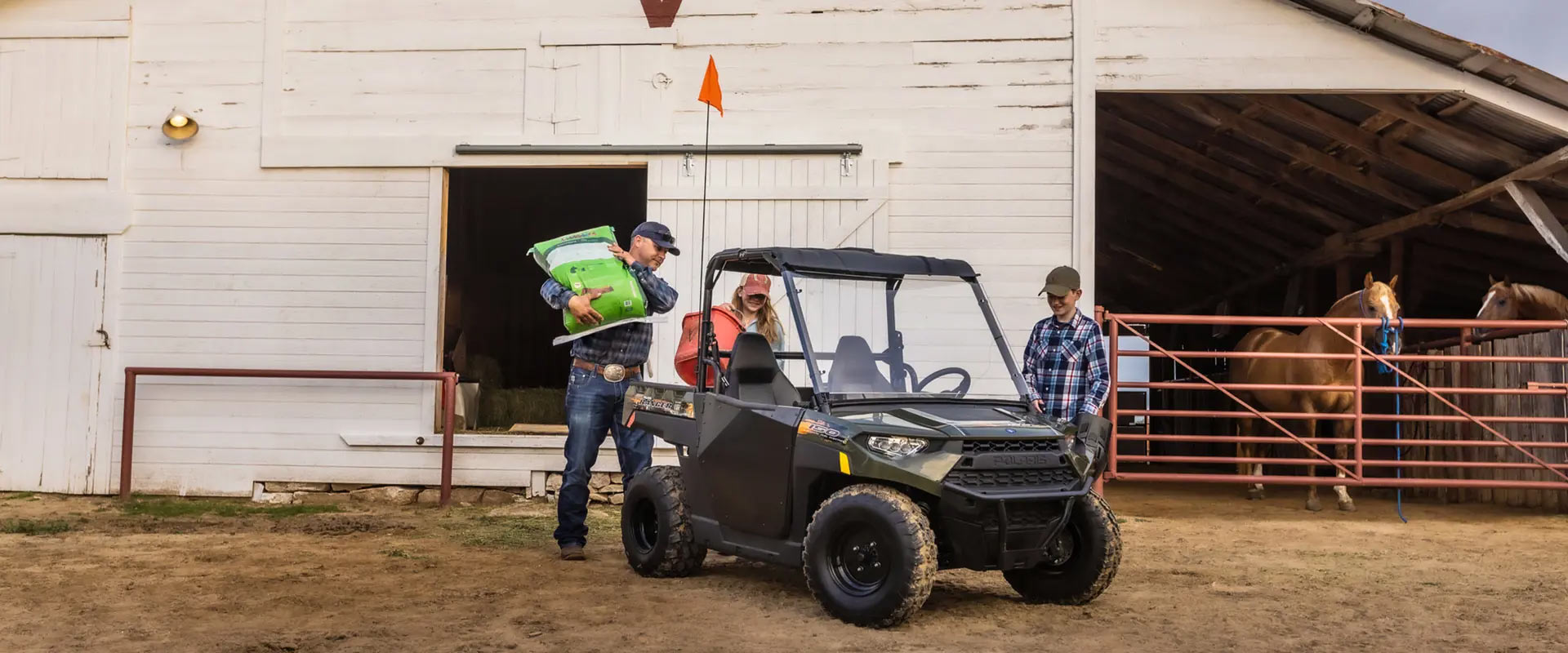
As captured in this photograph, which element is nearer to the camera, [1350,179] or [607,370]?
[607,370]

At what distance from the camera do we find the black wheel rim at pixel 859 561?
182 inches

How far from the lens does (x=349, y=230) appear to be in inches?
359

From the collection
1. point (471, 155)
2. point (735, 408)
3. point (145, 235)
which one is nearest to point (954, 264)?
point (735, 408)

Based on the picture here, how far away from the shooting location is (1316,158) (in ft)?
35.4

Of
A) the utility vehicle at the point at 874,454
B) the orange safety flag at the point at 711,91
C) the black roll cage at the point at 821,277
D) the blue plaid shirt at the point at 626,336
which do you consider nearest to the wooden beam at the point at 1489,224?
the orange safety flag at the point at 711,91

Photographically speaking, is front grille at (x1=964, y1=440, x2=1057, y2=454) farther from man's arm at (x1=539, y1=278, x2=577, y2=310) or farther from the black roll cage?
man's arm at (x1=539, y1=278, x2=577, y2=310)

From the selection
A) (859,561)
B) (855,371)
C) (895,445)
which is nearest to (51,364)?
(855,371)

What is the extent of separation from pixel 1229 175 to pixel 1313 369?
10.5 ft

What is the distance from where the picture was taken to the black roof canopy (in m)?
5.17

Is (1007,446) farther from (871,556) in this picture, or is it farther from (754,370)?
(754,370)

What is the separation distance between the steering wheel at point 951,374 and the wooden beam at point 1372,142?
18.7 feet

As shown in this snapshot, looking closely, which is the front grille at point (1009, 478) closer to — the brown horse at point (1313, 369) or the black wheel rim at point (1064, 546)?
the black wheel rim at point (1064, 546)

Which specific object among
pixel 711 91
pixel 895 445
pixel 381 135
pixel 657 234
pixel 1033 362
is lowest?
pixel 895 445

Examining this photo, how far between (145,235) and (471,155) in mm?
2513
